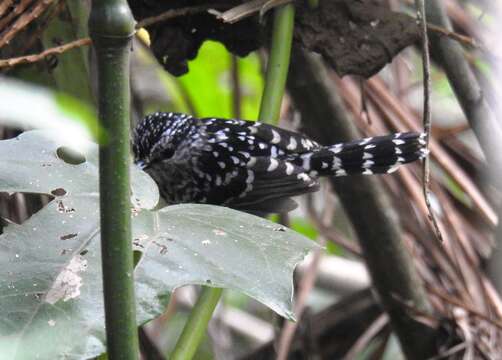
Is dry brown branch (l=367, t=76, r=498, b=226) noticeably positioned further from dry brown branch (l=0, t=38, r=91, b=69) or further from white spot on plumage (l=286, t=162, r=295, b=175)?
dry brown branch (l=0, t=38, r=91, b=69)

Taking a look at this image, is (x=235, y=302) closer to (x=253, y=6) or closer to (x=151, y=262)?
(x=253, y=6)

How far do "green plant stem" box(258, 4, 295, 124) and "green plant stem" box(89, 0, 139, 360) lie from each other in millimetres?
821

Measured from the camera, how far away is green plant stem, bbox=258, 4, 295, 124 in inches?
58.9

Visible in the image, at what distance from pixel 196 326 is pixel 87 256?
0.68 feet

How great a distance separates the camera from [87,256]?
1025 millimetres

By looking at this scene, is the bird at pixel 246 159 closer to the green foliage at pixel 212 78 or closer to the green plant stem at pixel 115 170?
the green foliage at pixel 212 78

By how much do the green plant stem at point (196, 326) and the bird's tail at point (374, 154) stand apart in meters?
0.85

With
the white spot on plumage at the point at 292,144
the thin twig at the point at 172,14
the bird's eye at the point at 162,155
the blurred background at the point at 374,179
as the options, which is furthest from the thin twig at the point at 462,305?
the thin twig at the point at 172,14

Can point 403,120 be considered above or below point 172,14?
below

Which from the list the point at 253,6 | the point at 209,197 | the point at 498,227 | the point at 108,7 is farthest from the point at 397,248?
the point at 108,7

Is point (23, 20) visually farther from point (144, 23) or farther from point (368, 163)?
point (368, 163)

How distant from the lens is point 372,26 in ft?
6.13

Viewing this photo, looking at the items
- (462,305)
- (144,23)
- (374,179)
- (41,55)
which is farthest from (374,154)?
(41,55)

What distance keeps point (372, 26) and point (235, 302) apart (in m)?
1.69
